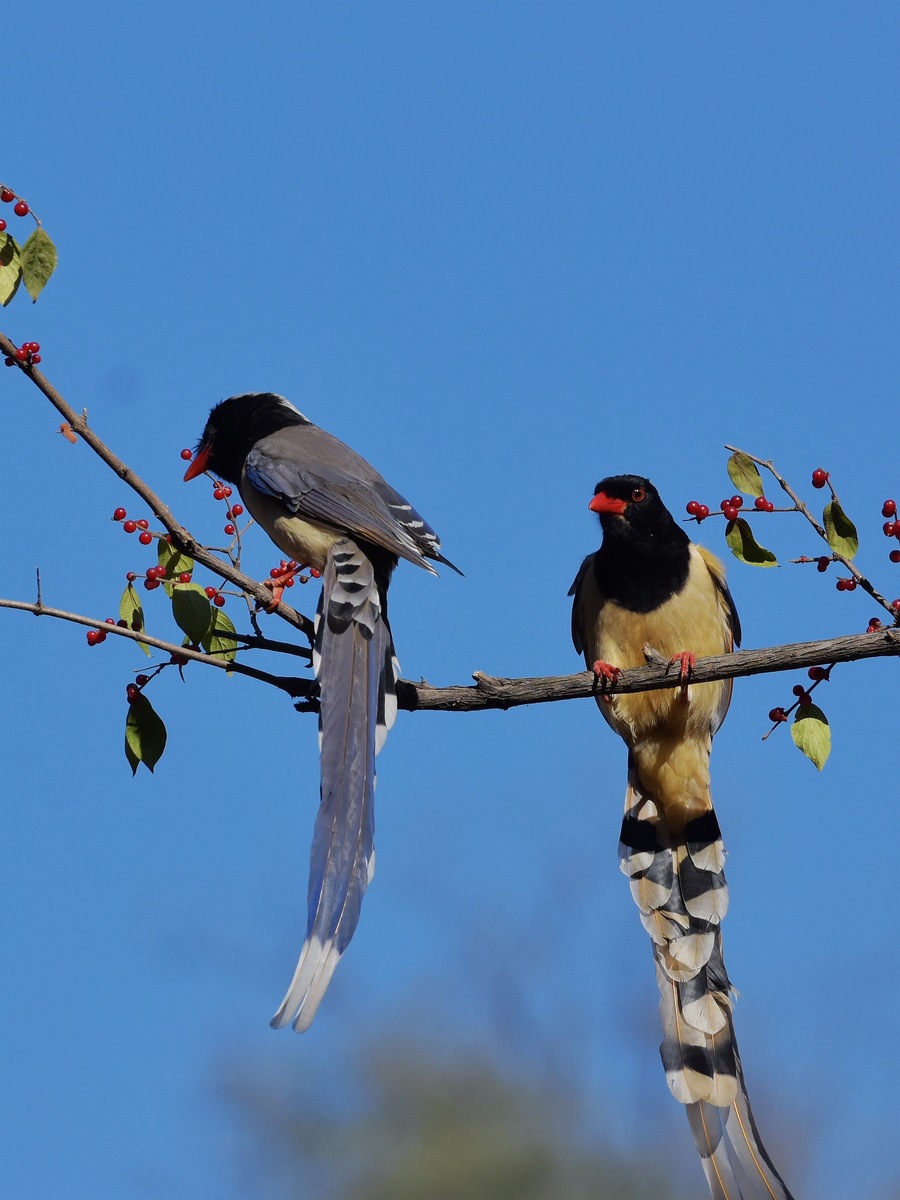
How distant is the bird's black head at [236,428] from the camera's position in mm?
5746

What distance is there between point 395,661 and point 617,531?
138 cm

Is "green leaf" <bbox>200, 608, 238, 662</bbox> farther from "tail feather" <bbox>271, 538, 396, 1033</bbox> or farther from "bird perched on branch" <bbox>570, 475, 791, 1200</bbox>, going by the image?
"bird perched on branch" <bbox>570, 475, 791, 1200</bbox>

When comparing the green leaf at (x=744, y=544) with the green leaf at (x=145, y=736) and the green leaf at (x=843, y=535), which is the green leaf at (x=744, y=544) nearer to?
the green leaf at (x=843, y=535)

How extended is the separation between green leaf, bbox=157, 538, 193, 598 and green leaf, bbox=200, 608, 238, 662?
0.51 feet

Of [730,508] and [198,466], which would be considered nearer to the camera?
[730,508]

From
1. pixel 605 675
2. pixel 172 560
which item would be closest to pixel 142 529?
pixel 172 560

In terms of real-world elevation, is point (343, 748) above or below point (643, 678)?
below

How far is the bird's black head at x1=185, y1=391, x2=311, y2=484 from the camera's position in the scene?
18.9 feet

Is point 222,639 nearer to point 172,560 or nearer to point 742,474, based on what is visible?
point 172,560

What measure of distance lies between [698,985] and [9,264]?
3.16 meters

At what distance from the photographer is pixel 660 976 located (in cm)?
493

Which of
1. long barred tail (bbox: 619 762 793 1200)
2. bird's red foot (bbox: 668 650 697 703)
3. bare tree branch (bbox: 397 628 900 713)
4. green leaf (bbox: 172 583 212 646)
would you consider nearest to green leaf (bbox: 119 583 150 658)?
green leaf (bbox: 172 583 212 646)

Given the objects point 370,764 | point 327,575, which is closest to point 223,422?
point 327,575

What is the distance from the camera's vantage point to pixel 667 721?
544 centimetres
